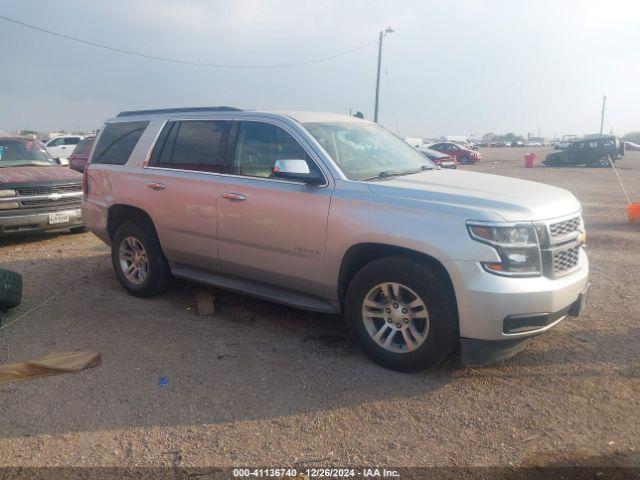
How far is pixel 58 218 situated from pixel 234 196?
16.8 feet

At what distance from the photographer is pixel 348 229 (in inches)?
164

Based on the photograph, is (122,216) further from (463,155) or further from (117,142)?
(463,155)

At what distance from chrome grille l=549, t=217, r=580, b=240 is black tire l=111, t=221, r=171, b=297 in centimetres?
368

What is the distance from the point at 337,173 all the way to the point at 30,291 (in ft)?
13.0

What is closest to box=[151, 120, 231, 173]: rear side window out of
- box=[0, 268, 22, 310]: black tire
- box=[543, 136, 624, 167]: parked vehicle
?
box=[0, 268, 22, 310]: black tire

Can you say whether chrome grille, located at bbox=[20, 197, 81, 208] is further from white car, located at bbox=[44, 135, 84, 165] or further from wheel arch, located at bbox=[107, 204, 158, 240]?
white car, located at bbox=[44, 135, 84, 165]

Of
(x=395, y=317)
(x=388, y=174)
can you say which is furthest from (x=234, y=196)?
(x=395, y=317)

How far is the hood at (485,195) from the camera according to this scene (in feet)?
12.3

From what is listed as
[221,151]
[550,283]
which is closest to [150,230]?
[221,151]

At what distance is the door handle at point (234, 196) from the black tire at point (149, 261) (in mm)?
1169

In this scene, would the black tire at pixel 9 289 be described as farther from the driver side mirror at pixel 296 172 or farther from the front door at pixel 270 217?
the driver side mirror at pixel 296 172

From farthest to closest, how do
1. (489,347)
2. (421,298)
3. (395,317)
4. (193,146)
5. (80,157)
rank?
(80,157) → (193,146) → (395,317) → (421,298) → (489,347)

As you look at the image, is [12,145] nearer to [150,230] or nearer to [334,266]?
[150,230]

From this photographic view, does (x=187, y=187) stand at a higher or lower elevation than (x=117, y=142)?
lower
